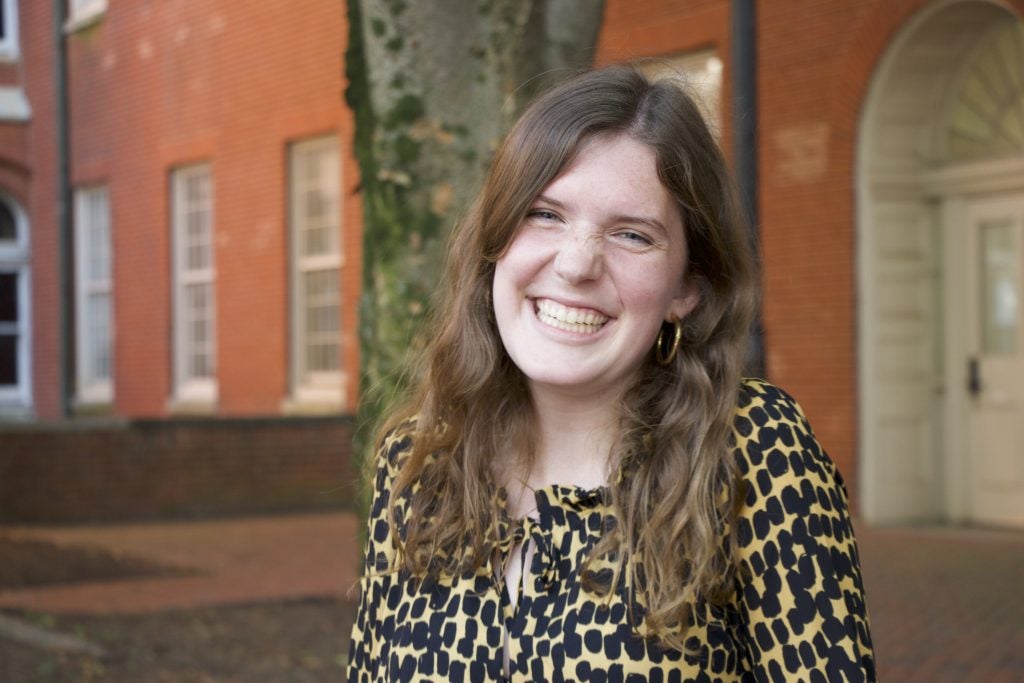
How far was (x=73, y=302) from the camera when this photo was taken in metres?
21.8

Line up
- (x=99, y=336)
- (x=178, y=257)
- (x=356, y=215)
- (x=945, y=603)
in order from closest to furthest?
(x=945, y=603), (x=356, y=215), (x=178, y=257), (x=99, y=336)

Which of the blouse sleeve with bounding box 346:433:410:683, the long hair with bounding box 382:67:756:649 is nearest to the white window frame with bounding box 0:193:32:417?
the blouse sleeve with bounding box 346:433:410:683

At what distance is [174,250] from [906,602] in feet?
44.0

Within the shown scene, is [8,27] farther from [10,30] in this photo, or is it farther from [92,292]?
[92,292]

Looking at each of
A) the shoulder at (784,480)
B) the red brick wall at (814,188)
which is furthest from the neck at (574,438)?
the red brick wall at (814,188)

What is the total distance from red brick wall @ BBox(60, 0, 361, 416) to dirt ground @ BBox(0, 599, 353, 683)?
739cm

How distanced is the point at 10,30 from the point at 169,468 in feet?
44.6

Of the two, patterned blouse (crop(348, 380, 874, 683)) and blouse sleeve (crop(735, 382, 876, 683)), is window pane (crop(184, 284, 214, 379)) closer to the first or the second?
patterned blouse (crop(348, 380, 874, 683))

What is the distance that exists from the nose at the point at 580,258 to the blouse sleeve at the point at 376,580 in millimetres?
509

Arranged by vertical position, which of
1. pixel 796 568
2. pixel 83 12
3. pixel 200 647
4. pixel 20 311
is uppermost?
pixel 83 12

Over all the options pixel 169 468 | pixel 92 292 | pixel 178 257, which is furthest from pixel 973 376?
pixel 92 292

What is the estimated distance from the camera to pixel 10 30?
23.8m

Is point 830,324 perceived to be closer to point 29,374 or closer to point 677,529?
point 677,529

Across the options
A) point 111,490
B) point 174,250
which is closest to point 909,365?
point 111,490
